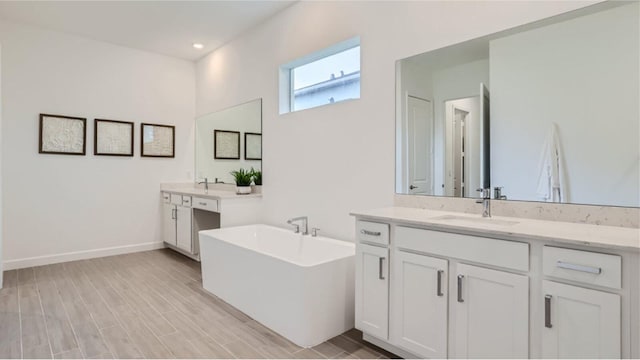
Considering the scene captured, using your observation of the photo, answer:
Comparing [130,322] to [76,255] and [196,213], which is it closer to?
[196,213]

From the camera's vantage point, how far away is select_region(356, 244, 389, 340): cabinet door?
1995 mm

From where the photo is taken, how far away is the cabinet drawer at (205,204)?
370 centimetres

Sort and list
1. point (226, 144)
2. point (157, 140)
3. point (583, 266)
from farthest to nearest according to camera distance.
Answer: point (157, 140) → point (226, 144) → point (583, 266)

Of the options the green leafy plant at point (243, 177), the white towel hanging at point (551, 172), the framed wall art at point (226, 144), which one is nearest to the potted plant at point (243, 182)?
the green leafy plant at point (243, 177)

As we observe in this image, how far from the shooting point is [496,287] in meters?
1.57

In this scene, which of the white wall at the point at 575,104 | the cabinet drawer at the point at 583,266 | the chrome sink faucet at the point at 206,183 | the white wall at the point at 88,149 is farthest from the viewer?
the chrome sink faucet at the point at 206,183

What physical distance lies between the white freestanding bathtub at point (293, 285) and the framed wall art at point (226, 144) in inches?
60.5

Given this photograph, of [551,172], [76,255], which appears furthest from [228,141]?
[551,172]

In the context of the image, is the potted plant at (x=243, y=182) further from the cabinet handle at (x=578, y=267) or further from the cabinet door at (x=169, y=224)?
the cabinet handle at (x=578, y=267)

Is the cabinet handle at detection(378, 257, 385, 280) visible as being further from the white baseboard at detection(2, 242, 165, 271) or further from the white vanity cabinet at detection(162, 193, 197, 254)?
the white baseboard at detection(2, 242, 165, 271)

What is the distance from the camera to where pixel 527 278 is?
4.84 feet

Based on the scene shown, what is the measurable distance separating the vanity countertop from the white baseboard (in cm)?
386

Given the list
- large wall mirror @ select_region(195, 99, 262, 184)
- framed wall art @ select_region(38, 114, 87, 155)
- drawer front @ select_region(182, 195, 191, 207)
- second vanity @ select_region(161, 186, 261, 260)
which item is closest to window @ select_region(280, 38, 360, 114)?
large wall mirror @ select_region(195, 99, 262, 184)

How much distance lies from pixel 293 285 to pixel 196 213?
2430 millimetres
